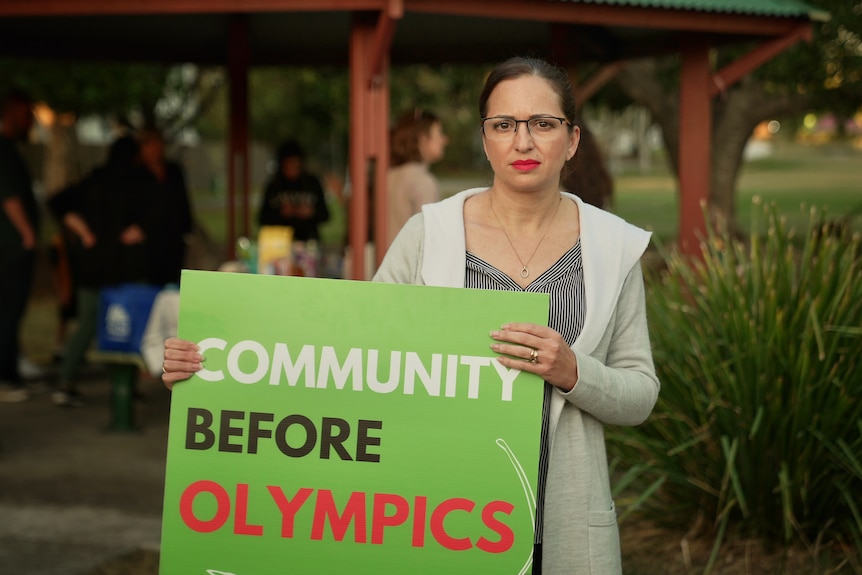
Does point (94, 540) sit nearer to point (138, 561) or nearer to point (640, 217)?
point (138, 561)

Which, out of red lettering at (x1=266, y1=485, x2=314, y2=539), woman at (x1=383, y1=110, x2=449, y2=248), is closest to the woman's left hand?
red lettering at (x1=266, y1=485, x2=314, y2=539)

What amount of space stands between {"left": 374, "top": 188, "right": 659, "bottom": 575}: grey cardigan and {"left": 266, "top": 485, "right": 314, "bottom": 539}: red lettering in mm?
510

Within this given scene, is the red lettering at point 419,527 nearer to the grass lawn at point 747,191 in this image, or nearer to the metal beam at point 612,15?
the metal beam at point 612,15

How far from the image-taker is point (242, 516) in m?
2.62

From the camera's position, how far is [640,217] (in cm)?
3550

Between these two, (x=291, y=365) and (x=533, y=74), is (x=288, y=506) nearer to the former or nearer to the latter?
(x=291, y=365)

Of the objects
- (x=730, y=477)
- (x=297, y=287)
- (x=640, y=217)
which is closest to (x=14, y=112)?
(x=730, y=477)

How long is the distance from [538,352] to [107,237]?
666 centimetres

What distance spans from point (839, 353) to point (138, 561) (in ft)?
10.2

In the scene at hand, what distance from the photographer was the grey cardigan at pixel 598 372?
2.61 meters

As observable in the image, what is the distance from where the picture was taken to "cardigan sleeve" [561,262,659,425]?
2578 mm

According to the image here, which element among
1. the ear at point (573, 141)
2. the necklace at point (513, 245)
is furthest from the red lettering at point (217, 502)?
the ear at point (573, 141)

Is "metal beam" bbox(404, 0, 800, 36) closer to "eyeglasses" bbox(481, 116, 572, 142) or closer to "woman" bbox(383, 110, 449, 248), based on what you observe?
"woman" bbox(383, 110, 449, 248)

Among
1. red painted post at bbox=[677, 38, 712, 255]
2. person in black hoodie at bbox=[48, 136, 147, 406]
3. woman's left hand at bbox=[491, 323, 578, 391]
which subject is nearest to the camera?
woman's left hand at bbox=[491, 323, 578, 391]
